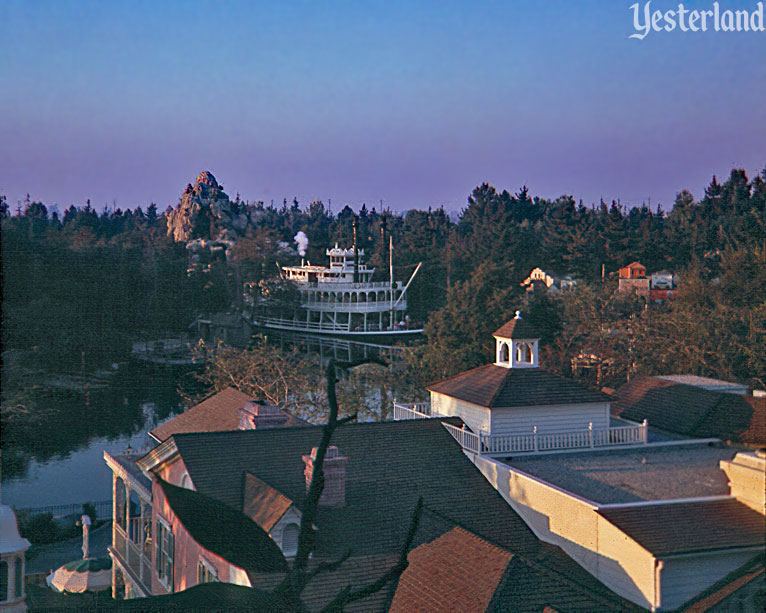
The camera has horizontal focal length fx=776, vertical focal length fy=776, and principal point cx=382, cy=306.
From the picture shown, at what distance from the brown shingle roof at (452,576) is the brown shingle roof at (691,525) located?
87 centimetres

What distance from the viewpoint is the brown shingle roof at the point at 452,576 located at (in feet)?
12.7

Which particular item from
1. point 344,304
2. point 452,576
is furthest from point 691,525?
point 344,304

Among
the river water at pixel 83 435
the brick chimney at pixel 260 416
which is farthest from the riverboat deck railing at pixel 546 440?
the river water at pixel 83 435

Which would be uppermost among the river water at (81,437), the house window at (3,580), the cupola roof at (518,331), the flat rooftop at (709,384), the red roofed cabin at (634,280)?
the red roofed cabin at (634,280)

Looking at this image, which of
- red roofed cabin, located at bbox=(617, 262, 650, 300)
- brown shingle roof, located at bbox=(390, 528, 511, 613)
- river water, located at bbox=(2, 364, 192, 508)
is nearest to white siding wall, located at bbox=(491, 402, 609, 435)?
brown shingle roof, located at bbox=(390, 528, 511, 613)

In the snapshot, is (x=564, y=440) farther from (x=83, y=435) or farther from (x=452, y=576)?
(x=83, y=435)

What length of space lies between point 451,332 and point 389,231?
54.8 ft

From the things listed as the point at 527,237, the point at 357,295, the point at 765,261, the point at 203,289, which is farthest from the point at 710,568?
the point at 527,237

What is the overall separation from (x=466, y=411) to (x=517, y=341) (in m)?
0.96

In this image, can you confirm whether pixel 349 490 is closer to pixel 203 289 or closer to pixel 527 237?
pixel 203 289

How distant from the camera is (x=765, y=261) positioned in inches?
403

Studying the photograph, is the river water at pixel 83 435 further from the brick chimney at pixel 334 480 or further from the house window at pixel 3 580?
the house window at pixel 3 580

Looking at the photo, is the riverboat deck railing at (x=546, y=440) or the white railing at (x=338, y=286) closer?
the riverboat deck railing at (x=546, y=440)

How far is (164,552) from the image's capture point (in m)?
5.49
